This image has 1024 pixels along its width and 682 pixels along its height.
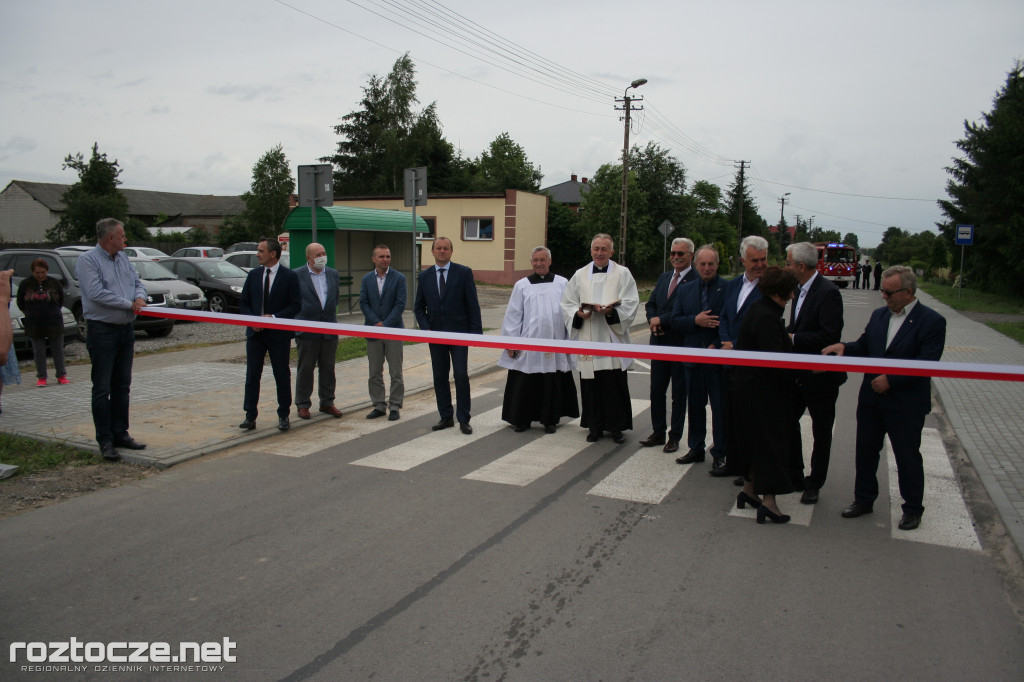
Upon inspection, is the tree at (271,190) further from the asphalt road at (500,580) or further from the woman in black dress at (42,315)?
the asphalt road at (500,580)

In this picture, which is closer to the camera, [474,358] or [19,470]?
[19,470]

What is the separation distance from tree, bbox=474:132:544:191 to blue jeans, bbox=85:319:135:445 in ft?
181

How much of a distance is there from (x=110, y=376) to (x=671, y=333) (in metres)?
5.22

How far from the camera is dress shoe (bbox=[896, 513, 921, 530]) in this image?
5.14 meters

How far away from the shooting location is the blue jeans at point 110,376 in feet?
21.3

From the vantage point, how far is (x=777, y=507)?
5.34 m

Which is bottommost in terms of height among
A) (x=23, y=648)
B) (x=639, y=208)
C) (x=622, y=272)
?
(x=23, y=648)

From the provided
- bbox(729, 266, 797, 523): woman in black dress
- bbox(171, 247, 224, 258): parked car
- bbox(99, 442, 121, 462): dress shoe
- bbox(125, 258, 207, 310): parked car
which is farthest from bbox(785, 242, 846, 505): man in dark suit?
bbox(171, 247, 224, 258): parked car

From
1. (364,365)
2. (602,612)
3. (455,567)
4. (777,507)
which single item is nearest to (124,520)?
(455,567)

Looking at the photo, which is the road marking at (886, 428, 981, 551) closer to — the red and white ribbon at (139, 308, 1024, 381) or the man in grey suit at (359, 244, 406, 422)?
the red and white ribbon at (139, 308, 1024, 381)

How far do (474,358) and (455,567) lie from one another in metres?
9.01

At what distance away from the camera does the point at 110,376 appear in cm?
659

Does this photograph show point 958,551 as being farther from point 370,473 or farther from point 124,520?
point 124,520

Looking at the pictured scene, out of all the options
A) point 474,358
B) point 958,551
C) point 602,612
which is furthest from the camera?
point 474,358
